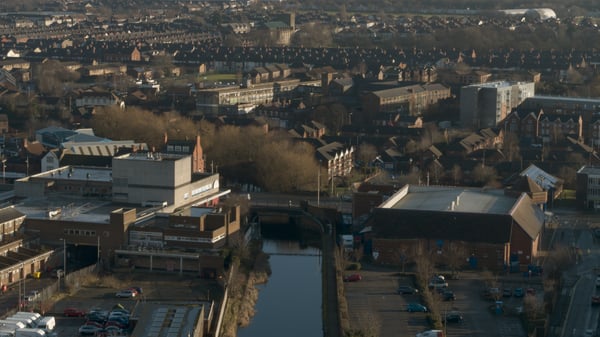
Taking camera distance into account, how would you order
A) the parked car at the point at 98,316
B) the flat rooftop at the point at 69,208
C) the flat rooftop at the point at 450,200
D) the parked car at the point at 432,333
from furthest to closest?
the flat rooftop at the point at 450,200 → the flat rooftop at the point at 69,208 → the parked car at the point at 98,316 → the parked car at the point at 432,333

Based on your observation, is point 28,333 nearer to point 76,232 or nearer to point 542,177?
point 76,232

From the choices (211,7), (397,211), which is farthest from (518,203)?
(211,7)

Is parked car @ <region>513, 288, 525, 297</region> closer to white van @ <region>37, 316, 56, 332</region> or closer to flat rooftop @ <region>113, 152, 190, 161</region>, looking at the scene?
white van @ <region>37, 316, 56, 332</region>

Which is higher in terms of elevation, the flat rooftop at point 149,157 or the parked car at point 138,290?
the flat rooftop at point 149,157

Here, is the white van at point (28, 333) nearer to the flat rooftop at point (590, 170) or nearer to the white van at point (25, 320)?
the white van at point (25, 320)

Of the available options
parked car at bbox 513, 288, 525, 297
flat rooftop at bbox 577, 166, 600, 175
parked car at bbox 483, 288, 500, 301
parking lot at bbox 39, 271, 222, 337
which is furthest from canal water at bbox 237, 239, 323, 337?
flat rooftop at bbox 577, 166, 600, 175

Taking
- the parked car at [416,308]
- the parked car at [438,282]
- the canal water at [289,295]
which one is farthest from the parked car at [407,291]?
the canal water at [289,295]

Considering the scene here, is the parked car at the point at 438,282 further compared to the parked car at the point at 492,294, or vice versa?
the parked car at the point at 438,282
